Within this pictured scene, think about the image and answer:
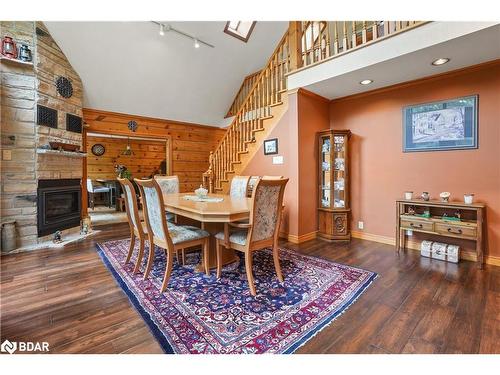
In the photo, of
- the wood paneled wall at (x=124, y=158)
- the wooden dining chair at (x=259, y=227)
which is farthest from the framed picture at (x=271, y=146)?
the wood paneled wall at (x=124, y=158)

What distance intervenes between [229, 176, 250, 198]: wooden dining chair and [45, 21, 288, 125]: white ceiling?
9.49 feet

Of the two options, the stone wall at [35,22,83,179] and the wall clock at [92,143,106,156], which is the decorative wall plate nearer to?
the stone wall at [35,22,83,179]

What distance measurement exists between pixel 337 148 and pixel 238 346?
321 centimetres

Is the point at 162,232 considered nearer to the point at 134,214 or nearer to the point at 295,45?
the point at 134,214

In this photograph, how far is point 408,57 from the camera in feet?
8.65

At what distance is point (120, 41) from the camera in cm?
404

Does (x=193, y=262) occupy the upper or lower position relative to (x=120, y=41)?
lower

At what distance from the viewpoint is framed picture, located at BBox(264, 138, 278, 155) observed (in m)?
4.10

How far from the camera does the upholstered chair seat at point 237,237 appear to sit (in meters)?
2.24

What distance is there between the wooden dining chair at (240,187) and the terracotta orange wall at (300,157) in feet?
2.41

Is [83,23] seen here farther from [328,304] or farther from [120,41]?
[328,304]

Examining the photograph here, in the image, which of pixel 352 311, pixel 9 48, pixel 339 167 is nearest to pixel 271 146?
pixel 339 167
